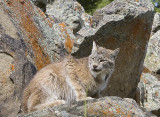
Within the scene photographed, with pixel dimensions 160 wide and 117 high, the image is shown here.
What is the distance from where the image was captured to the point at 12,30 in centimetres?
821

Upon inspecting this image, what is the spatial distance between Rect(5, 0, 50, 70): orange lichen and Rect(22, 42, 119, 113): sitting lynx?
1.28 metres

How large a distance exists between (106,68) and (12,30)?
10.2ft

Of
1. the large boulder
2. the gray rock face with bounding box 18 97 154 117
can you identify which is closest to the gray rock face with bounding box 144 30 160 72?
the large boulder

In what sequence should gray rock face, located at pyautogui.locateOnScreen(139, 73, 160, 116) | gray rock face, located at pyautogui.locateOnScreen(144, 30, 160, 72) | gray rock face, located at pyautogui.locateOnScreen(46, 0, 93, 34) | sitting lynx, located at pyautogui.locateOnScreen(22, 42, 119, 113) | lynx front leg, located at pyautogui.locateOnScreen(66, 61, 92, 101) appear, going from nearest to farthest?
sitting lynx, located at pyautogui.locateOnScreen(22, 42, 119, 113), lynx front leg, located at pyautogui.locateOnScreen(66, 61, 92, 101), gray rock face, located at pyautogui.locateOnScreen(139, 73, 160, 116), gray rock face, located at pyautogui.locateOnScreen(46, 0, 93, 34), gray rock face, located at pyautogui.locateOnScreen(144, 30, 160, 72)

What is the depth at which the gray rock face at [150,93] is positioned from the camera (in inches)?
415

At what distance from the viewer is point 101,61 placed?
7.58 m

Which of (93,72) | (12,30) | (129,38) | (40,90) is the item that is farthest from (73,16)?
(40,90)

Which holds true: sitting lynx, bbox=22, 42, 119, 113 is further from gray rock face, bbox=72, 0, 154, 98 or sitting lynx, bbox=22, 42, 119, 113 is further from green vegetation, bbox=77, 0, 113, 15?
green vegetation, bbox=77, 0, 113, 15

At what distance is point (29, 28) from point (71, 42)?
1818 mm

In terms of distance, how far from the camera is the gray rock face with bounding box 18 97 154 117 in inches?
207

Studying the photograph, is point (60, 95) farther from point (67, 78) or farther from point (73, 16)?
point (73, 16)

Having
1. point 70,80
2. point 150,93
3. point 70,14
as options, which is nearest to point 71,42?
point 70,14

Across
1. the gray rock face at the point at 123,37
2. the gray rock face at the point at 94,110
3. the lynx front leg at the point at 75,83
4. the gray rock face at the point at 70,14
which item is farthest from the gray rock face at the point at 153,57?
the gray rock face at the point at 94,110

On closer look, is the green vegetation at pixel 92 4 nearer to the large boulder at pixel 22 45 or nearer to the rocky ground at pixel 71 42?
the rocky ground at pixel 71 42
